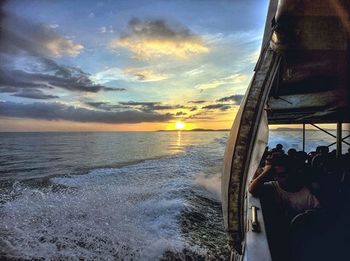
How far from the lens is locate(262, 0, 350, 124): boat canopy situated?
2549mm

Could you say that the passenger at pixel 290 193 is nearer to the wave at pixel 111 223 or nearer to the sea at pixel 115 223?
the sea at pixel 115 223

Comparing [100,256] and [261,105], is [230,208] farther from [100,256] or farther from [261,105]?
[100,256]

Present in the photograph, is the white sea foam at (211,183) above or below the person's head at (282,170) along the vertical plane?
below

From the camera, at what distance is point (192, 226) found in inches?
371

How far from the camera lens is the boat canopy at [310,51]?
100 inches

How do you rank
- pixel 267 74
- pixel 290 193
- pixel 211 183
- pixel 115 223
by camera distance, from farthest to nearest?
pixel 211 183 < pixel 115 223 < pixel 290 193 < pixel 267 74

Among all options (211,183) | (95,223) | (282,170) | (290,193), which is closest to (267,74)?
(282,170)

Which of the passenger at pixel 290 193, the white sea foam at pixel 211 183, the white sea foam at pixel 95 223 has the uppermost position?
the passenger at pixel 290 193

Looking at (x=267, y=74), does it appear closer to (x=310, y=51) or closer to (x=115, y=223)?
(x=310, y=51)

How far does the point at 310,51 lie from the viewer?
10.7ft

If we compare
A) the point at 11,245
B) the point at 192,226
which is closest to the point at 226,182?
the point at 192,226

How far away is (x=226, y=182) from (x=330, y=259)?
1.24 m

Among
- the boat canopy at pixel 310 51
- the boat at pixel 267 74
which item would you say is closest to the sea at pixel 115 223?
the boat canopy at pixel 310 51

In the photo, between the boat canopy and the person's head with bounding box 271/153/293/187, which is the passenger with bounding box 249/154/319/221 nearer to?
the person's head with bounding box 271/153/293/187
